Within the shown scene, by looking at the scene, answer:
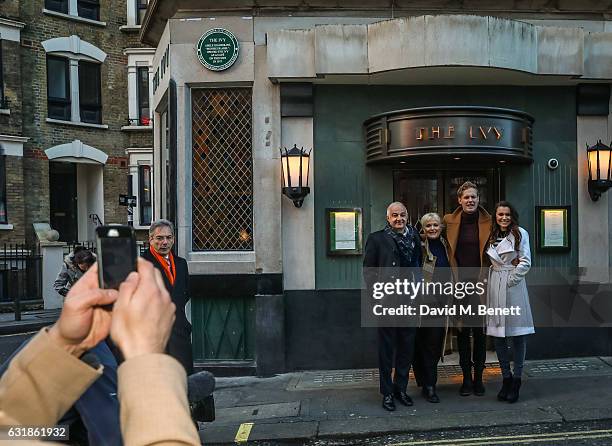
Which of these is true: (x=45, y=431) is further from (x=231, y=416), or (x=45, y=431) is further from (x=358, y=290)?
(x=358, y=290)

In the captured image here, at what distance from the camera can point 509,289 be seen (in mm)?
5770

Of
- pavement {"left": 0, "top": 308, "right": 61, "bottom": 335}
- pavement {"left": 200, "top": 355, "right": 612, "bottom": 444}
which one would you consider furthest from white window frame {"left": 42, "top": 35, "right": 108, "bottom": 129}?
pavement {"left": 200, "top": 355, "right": 612, "bottom": 444}

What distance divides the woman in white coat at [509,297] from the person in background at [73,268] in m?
4.61

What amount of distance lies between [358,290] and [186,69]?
372cm

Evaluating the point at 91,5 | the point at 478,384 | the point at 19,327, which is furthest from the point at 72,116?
the point at 478,384

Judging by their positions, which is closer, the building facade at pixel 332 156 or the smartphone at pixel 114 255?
the smartphone at pixel 114 255

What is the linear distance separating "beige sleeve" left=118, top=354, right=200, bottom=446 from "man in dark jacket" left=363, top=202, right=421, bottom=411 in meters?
4.92

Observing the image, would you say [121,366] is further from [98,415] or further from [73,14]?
[73,14]

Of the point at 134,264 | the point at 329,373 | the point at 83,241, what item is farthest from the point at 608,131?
the point at 83,241

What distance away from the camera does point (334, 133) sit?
7.39 m

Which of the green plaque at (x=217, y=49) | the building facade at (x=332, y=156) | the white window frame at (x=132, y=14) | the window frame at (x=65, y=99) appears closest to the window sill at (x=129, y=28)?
the white window frame at (x=132, y=14)

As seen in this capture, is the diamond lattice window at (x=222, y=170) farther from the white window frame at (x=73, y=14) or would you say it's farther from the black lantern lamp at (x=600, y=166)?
the white window frame at (x=73, y=14)

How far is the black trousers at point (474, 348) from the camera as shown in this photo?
607 cm

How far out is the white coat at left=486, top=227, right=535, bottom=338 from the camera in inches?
224
